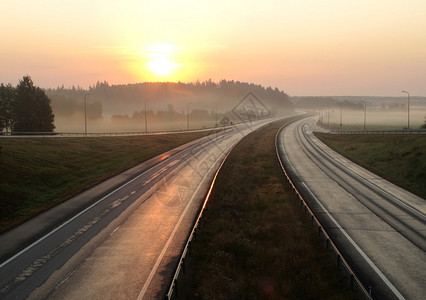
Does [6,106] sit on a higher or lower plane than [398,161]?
higher

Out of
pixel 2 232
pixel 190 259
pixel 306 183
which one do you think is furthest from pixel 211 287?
pixel 306 183

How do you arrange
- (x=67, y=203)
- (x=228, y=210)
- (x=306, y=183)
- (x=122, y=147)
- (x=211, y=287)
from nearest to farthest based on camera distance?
(x=211, y=287), (x=228, y=210), (x=67, y=203), (x=306, y=183), (x=122, y=147)

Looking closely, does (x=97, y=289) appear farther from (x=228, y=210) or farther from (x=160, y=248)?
(x=228, y=210)

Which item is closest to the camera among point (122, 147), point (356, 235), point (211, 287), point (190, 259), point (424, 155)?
point (211, 287)

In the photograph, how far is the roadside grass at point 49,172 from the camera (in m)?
24.8

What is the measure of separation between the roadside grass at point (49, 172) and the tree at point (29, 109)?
24.7 metres

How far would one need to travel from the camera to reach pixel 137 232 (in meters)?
Answer: 19.9

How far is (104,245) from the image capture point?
59.1ft

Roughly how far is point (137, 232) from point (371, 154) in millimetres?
41122

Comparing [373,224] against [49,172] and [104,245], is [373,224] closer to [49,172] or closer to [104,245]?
[104,245]

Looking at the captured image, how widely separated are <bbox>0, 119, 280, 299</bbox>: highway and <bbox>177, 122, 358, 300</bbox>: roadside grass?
1334 mm

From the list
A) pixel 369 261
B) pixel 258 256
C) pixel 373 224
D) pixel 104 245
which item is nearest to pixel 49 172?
pixel 104 245

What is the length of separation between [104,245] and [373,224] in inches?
625

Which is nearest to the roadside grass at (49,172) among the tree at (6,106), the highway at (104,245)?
the highway at (104,245)
